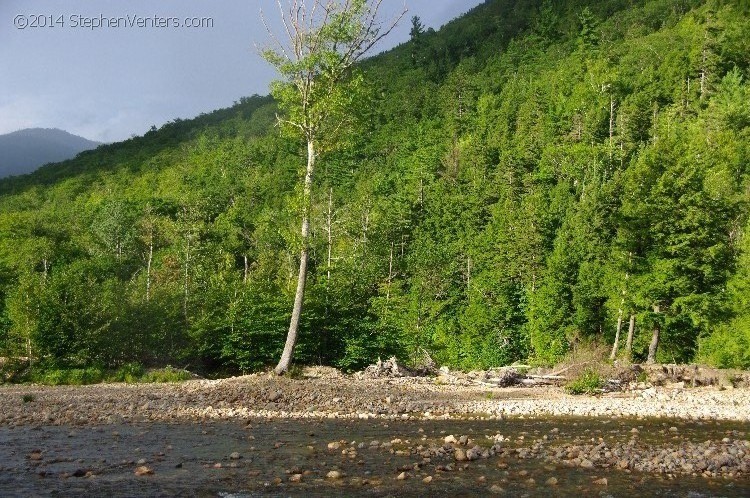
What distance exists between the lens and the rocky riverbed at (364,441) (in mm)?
10023

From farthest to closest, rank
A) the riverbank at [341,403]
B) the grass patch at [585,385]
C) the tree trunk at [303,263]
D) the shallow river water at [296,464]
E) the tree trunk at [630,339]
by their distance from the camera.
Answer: the tree trunk at [630,339]
the tree trunk at [303,263]
the grass patch at [585,385]
the riverbank at [341,403]
the shallow river water at [296,464]

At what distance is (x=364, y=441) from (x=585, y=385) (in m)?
12.8

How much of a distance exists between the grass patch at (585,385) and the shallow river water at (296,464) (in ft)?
23.6

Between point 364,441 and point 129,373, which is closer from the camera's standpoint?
point 364,441

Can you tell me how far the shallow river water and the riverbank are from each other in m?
1.57

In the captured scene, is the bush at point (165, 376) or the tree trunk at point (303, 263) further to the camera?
the bush at point (165, 376)

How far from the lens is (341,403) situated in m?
19.1

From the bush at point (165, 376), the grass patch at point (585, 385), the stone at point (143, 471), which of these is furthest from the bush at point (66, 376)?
the grass patch at point (585, 385)

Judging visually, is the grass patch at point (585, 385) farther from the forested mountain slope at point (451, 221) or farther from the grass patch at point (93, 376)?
the grass patch at point (93, 376)

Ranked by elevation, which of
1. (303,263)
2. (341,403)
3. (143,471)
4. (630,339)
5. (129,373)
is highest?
(303,263)

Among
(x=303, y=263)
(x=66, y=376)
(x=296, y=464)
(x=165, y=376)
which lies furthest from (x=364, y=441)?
(x=66, y=376)

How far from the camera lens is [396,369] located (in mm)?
27438

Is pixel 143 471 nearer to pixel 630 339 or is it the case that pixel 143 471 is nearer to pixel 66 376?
pixel 66 376

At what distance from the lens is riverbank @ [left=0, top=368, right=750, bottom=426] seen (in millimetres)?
16734
